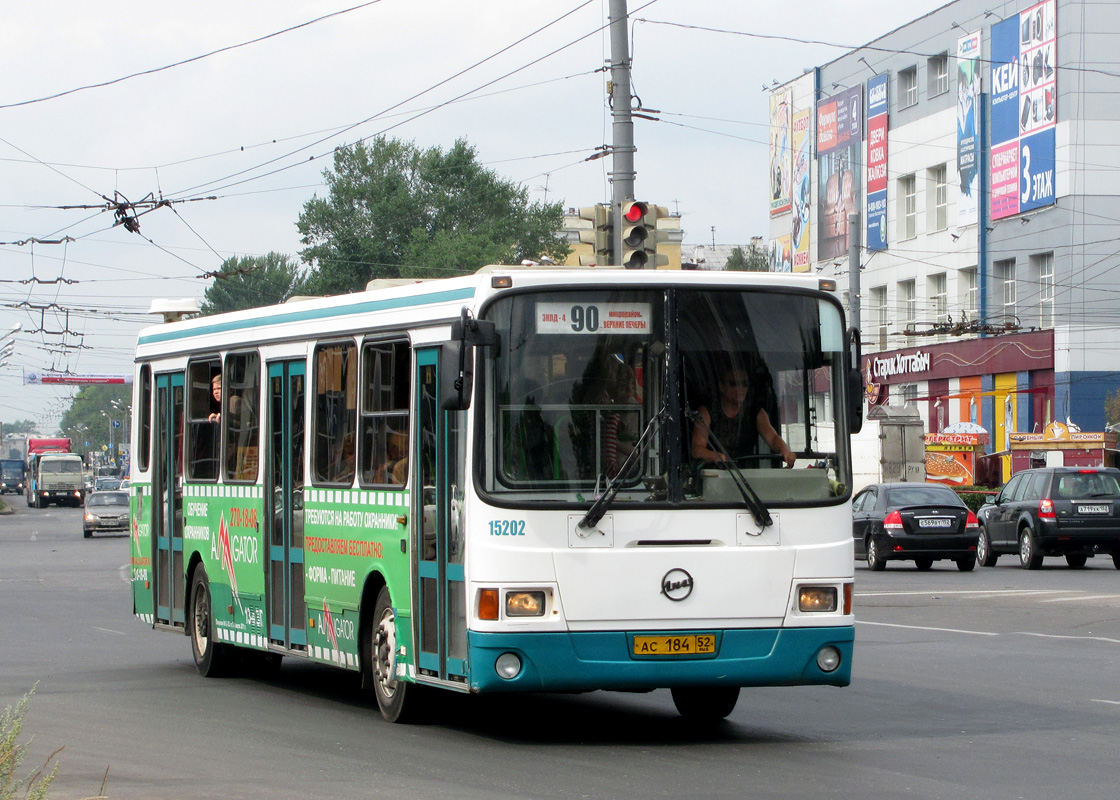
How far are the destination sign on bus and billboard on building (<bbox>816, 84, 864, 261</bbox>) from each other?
57136 millimetres

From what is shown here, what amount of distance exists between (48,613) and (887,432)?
31.7 metres

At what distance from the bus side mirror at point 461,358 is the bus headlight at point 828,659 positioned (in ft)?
7.86

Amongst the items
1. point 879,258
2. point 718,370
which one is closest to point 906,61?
point 879,258

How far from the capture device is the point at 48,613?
2133cm

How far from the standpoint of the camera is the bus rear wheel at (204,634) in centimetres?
1370

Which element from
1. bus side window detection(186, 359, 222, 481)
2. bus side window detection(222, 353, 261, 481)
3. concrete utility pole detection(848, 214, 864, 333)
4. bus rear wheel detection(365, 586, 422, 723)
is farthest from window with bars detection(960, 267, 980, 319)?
bus rear wheel detection(365, 586, 422, 723)

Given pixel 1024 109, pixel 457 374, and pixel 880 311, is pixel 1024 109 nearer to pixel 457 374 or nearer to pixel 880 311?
pixel 880 311

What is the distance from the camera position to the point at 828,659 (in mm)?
9672

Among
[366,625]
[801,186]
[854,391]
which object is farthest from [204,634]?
[801,186]

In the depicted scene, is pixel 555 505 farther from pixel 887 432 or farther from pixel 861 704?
pixel 887 432

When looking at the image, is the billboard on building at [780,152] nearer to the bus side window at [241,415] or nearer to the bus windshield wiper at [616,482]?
the bus side window at [241,415]

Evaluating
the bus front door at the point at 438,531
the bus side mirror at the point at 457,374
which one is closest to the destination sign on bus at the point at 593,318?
the bus side mirror at the point at 457,374

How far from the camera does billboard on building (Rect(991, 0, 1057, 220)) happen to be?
5241 centimetres

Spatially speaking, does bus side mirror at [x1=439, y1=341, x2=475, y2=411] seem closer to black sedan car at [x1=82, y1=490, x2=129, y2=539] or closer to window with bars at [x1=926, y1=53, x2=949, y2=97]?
black sedan car at [x1=82, y1=490, x2=129, y2=539]
